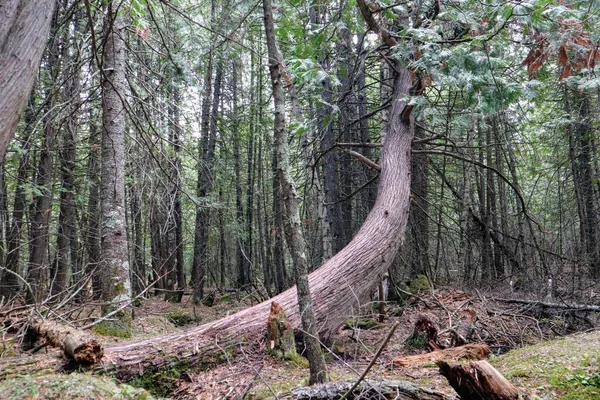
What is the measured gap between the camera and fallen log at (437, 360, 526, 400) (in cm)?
238

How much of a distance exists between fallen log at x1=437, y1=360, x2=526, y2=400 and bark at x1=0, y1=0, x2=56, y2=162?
2.90 metres

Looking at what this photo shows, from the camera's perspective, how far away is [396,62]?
6.95 metres

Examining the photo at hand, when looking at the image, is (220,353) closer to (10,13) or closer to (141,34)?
(10,13)

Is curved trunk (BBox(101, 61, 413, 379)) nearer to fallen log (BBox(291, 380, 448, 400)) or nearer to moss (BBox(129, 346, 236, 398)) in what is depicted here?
moss (BBox(129, 346, 236, 398))

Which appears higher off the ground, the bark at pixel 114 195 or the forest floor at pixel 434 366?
the bark at pixel 114 195

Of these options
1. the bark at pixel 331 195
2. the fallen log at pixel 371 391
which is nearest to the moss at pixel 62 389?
the fallen log at pixel 371 391

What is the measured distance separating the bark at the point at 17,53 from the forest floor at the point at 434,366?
76.4 inches

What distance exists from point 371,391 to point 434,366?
1.70m

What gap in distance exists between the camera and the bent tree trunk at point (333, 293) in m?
3.86

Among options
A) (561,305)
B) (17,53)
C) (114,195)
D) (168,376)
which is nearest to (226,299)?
(114,195)

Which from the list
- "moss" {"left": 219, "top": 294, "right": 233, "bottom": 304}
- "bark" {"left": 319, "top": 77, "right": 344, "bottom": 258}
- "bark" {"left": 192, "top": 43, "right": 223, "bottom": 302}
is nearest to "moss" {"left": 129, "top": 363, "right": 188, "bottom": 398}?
"bark" {"left": 319, "top": 77, "right": 344, "bottom": 258}

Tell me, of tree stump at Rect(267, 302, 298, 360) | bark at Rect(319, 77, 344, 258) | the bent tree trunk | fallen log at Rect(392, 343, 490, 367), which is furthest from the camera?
bark at Rect(319, 77, 344, 258)

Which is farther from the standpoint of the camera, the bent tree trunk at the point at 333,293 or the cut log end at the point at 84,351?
the bent tree trunk at the point at 333,293

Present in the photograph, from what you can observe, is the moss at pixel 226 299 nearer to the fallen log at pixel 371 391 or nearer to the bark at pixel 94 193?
the bark at pixel 94 193
